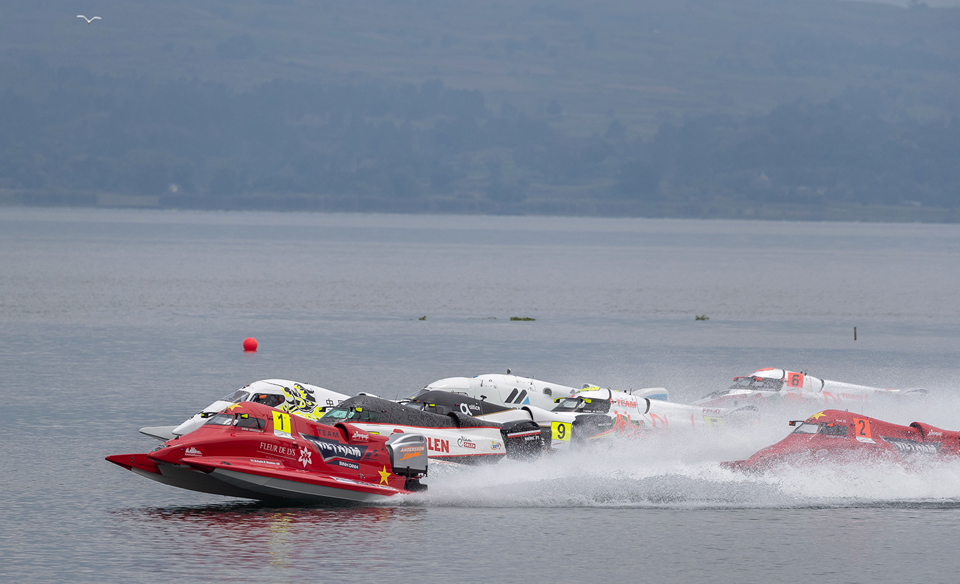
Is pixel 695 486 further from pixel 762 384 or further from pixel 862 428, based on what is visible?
pixel 762 384

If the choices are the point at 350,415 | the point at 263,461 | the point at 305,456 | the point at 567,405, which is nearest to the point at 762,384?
the point at 567,405

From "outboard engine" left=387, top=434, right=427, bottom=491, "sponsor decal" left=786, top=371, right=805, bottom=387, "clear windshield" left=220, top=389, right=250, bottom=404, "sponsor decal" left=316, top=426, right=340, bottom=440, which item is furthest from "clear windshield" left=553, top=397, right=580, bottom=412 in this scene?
"sponsor decal" left=786, top=371, right=805, bottom=387

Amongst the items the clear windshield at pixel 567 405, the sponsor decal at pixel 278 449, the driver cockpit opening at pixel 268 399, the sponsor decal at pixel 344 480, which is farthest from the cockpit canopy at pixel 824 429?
the driver cockpit opening at pixel 268 399

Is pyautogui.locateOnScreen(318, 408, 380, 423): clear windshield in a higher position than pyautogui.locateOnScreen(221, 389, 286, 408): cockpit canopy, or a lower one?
lower

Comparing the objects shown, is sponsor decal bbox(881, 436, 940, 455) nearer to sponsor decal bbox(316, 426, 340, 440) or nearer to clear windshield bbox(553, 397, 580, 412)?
clear windshield bbox(553, 397, 580, 412)

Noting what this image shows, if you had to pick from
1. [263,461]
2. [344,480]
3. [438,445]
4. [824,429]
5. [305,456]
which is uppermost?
[824,429]

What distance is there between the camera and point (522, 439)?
4588 cm

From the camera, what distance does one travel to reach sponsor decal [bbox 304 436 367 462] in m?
39.5

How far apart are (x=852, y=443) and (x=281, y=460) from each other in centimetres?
1924

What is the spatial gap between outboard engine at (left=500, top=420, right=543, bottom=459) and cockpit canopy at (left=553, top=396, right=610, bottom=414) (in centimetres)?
484

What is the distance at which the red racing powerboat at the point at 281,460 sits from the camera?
3816cm

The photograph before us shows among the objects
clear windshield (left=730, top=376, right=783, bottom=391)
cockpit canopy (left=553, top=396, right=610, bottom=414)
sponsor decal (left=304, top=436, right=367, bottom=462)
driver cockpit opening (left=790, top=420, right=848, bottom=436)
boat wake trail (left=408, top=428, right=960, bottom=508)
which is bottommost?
boat wake trail (left=408, top=428, right=960, bottom=508)

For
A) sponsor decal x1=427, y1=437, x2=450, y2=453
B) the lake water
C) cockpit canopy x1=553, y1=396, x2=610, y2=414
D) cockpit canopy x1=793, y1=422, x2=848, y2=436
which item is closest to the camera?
the lake water

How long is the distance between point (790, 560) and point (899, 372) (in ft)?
174
